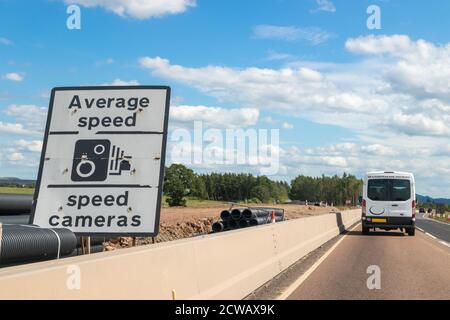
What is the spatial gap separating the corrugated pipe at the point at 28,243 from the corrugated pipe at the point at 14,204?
7236 mm

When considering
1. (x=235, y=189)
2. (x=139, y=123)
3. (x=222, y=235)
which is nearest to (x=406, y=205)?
(x=222, y=235)

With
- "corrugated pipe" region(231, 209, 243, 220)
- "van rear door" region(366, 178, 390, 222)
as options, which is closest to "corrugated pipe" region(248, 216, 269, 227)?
"corrugated pipe" region(231, 209, 243, 220)

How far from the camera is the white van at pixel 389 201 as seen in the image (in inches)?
1065

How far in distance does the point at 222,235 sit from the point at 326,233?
15.0m

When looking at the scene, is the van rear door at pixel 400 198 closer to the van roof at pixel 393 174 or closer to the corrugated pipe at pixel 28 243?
the van roof at pixel 393 174

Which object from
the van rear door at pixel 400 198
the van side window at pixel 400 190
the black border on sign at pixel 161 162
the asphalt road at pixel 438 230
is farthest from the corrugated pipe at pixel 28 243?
the van side window at pixel 400 190

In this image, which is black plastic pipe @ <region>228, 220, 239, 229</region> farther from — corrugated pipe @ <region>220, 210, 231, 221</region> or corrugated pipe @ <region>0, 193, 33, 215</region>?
corrugated pipe @ <region>0, 193, 33, 215</region>

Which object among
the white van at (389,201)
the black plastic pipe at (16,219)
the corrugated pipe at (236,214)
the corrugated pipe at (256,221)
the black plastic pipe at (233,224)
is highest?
the white van at (389,201)

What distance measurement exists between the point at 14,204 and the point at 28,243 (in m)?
7.77

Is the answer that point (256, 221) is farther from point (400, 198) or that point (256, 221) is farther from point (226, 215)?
point (400, 198)

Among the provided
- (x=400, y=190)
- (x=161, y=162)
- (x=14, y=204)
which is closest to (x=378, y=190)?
(x=400, y=190)

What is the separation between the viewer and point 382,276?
38.0 ft

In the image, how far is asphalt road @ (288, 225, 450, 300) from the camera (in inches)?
363
